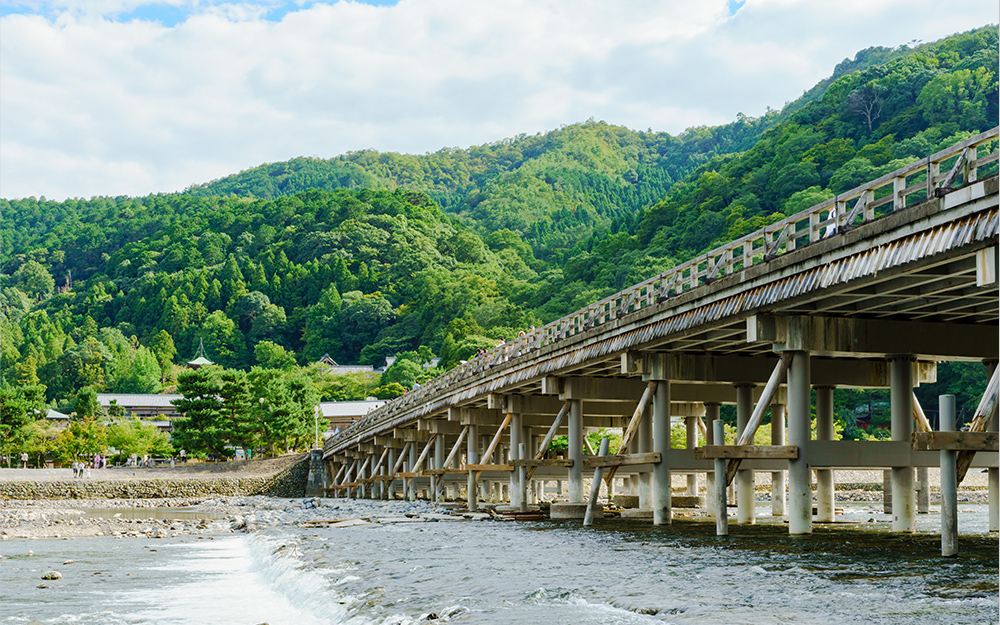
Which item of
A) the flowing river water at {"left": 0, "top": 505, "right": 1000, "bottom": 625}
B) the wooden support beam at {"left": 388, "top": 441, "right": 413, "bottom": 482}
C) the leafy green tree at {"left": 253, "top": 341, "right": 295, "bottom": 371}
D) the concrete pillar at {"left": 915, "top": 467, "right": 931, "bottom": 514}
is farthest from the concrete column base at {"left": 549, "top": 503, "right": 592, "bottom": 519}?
the leafy green tree at {"left": 253, "top": 341, "right": 295, "bottom": 371}

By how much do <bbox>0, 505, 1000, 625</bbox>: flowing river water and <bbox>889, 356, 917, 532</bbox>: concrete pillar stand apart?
886 millimetres

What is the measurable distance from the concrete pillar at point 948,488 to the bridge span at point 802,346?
329 millimetres

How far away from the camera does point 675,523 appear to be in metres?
30.1

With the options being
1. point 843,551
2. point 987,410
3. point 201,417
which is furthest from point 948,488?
point 201,417

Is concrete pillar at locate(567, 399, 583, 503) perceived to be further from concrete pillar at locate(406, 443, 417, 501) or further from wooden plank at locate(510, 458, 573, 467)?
concrete pillar at locate(406, 443, 417, 501)

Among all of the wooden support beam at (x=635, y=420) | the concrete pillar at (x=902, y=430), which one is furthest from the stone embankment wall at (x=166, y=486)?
the concrete pillar at (x=902, y=430)

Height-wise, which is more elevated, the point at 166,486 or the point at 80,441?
the point at 80,441

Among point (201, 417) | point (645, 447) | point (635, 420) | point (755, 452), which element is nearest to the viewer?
point (755, 452)

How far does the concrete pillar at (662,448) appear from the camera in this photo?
26.9 m

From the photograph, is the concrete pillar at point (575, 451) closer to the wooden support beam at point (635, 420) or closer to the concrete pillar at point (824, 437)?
the wooden support beam at point (635, 420)

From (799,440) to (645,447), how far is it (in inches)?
573

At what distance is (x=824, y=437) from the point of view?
28.9 meters

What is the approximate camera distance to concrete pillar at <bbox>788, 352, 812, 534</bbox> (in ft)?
69.6

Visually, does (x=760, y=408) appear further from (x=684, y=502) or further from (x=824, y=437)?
(x=684, y=502)
